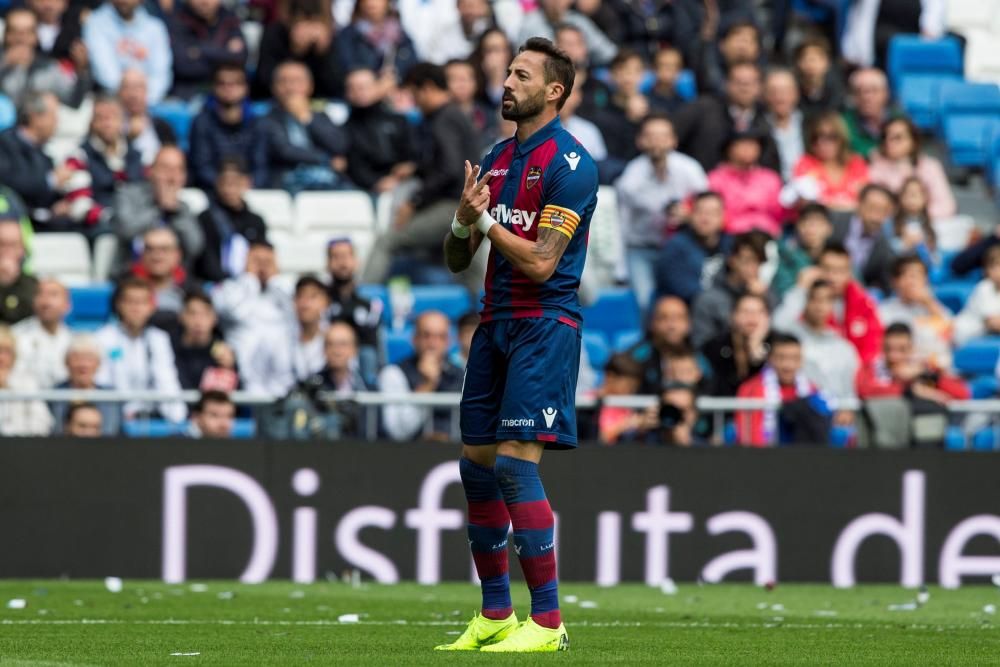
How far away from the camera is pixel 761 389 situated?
1350 cm

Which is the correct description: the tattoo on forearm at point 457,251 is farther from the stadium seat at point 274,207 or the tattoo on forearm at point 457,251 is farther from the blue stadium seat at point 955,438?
the stadium seat at point 274,207

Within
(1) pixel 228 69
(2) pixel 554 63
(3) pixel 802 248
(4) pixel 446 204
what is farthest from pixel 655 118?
(2) pixel 554 63

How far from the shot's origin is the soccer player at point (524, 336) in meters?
7.62

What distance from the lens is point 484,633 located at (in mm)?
7828

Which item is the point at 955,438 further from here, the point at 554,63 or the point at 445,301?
the point at 554,63

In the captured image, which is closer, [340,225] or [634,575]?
[634,575]

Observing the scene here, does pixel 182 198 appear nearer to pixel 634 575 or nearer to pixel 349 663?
pixel 634 575

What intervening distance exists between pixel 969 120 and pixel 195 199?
7.42 m

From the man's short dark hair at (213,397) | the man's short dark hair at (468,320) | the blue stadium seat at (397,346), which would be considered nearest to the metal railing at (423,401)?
the man's short dark hair at (213,397)

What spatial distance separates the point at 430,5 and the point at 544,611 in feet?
37.5

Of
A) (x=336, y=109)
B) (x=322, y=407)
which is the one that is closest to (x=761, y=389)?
(x=322, y=407)

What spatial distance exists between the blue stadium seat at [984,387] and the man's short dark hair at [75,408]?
20.9ft

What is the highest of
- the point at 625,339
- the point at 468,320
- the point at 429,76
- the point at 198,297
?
the point at 429,76

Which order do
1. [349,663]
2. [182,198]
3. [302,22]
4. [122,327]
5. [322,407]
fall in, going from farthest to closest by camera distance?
1. [302,22]
2. [182,198]
3. [122,327]
4. [322,407]
5. [349,663]
